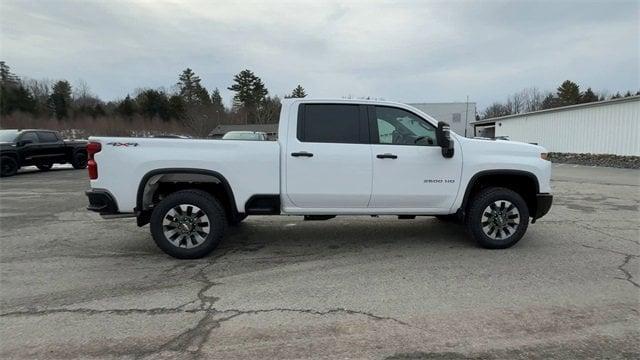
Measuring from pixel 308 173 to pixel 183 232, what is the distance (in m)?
1.72

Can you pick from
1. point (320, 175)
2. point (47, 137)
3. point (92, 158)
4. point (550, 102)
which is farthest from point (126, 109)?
point (320, 175)

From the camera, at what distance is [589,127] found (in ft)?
93.7

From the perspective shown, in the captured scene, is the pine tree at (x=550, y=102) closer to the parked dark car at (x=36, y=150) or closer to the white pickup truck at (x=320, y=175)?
the parked dark car at (x=36, y=150)

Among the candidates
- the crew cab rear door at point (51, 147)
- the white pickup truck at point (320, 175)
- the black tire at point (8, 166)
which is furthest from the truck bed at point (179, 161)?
the crew cab rear door at point (51, 147)

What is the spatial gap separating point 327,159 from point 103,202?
9.09ft

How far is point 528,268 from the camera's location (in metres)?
5.42

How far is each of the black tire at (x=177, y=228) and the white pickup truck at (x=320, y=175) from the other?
0.5 inches

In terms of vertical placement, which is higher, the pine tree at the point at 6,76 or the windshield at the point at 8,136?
the pine tree at the point at 6,76

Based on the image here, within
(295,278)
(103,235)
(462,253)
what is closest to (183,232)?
(295,278)

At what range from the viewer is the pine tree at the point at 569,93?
76688 millimetres

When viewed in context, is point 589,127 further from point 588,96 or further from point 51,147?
point 588,96

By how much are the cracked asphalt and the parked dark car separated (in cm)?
1160

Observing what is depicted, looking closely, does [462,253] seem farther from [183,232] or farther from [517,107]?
[517,107]

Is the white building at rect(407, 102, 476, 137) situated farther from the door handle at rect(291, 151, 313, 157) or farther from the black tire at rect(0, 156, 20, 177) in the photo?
the door handle at rect(291, 151, 313, 157)
